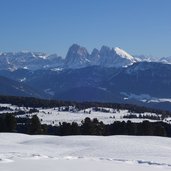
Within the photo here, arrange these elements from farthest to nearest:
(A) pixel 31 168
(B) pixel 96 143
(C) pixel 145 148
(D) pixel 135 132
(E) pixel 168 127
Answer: (E) pixel 168 127, (D) pixel 135 132, (B) pixel 96 143, (C) pixel 145 148, (A) pixel 31 168

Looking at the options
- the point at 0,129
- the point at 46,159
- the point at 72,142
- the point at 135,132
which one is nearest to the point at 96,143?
the point at 72,142

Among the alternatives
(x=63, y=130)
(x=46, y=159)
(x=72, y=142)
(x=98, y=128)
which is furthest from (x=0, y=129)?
(x=46, y=159)

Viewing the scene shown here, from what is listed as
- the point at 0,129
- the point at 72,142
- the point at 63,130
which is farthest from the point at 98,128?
the point at 72,142

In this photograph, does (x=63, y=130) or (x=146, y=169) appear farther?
(x=63, y=130)

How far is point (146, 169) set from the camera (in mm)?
27328

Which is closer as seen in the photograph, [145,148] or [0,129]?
[145,148]

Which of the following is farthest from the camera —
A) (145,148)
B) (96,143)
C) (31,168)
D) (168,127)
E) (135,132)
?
(168,127)

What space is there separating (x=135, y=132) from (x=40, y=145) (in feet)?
201

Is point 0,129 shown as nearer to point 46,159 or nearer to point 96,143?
point 96,143

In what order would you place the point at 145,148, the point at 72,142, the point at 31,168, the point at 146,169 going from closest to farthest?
the point at 31,168 → the point at 146,169 → the point at 145,148 → the point at 72,142

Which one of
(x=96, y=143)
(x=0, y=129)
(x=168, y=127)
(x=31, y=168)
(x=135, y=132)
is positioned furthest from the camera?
(x=168, y=127)

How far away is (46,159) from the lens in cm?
3016

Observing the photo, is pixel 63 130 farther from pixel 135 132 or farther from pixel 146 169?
pixel 146 169

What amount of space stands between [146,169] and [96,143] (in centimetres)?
1848
